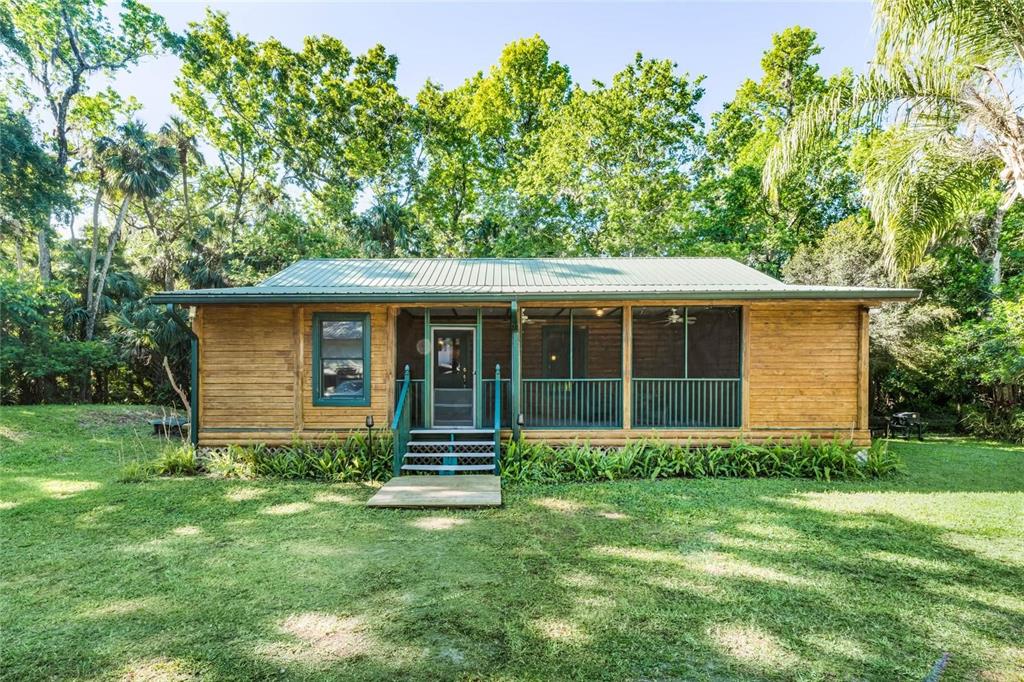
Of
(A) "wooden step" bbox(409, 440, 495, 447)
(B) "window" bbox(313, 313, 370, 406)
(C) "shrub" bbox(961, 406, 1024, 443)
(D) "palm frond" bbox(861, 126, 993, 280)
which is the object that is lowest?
(C) "shrub" bbox(961, 406, 1024, 443)

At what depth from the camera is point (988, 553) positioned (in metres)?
4.88

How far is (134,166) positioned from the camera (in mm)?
17547

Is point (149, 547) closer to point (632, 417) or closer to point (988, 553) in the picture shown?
point (632, 417)

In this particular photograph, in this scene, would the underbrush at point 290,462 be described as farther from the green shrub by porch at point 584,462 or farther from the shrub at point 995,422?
the shrub at point 995,422

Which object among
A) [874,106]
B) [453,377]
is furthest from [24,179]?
[874,106]

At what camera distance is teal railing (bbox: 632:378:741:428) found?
29.1ft

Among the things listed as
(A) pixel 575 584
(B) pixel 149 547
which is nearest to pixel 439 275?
(B) pixel 149 547

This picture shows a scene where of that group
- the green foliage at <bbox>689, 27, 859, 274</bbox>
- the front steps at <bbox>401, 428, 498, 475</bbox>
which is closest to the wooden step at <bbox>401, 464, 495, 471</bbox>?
the front steps at <bbox>401, 428, 498, 475</bbox>

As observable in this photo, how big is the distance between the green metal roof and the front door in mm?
1104

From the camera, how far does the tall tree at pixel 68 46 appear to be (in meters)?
17.8

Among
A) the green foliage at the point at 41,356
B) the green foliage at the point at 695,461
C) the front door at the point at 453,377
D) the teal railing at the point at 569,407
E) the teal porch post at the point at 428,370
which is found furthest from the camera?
the green foliage at the point at 41,356

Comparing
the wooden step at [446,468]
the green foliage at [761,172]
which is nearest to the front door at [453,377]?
Result: the wooden step at [446,468]

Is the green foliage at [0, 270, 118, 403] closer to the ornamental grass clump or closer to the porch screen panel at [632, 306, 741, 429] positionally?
the ornamental grass clump

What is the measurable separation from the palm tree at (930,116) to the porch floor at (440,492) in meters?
6.63
